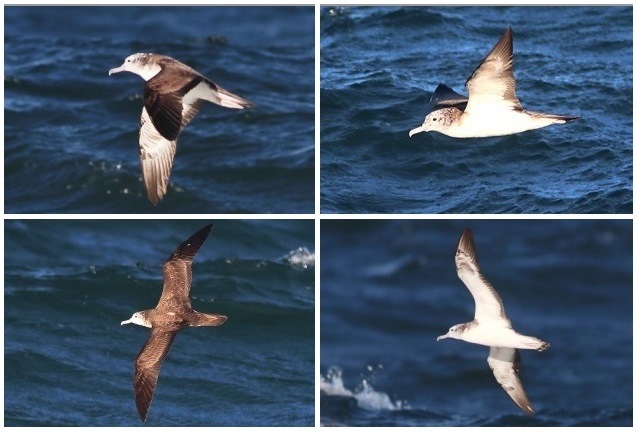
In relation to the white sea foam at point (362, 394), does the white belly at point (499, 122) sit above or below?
above

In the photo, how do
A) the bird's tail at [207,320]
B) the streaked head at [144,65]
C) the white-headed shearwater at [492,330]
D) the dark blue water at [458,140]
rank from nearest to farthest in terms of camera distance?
the white-headed shearwater at [492,330], the bird's tail at [207,320], the streaked head at [144,65], the dark blue water at [458,140]

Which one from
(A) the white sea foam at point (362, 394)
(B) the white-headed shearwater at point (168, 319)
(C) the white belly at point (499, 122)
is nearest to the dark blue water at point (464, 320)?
(A) the white sea foam at point (362, 394)

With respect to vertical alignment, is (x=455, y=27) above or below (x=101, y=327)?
above

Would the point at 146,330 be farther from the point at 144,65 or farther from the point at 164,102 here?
the point at 164,102

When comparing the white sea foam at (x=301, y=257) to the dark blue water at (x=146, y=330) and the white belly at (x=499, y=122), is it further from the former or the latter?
the white belly at (x=499, y=122)

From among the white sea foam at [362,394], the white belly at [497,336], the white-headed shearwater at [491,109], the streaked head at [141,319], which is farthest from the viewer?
the white sea foam at [362,394]

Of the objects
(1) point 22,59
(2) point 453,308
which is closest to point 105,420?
(1) point 22,59

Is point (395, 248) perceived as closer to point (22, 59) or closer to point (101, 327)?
point (22, 59)

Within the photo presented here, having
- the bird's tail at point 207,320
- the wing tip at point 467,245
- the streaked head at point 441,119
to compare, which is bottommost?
the bird's tail at point 207,320
